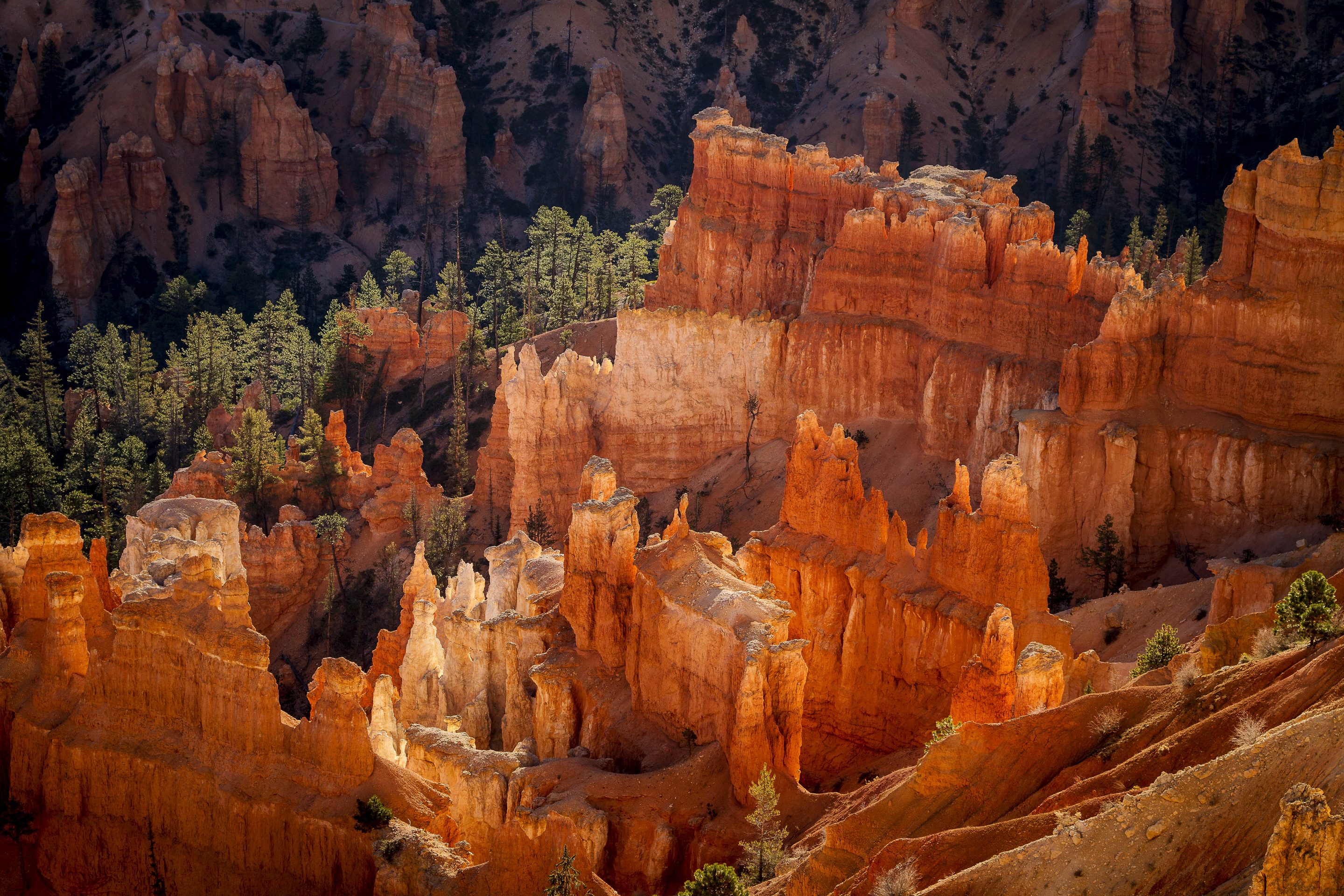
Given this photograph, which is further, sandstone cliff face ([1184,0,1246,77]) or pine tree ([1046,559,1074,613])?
sandstone cliff face ([1184,0,1246,77])

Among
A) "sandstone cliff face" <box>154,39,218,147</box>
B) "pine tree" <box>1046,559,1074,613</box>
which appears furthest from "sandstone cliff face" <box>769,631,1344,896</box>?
"sandstone cliff face" <box>154,39,218,147</box>

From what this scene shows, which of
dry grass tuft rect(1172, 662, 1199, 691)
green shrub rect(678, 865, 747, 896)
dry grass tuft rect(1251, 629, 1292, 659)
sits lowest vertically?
green shrub rect(678, 865, 747, 896)

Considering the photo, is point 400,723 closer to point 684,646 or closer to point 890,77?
point 684,646

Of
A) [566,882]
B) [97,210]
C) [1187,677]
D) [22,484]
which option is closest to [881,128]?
[97,210]

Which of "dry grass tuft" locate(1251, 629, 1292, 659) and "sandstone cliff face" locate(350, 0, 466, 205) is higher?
"sandstone cliff face" locate(350, 0, 466, 205)

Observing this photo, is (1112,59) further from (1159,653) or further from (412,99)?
(1159,653)

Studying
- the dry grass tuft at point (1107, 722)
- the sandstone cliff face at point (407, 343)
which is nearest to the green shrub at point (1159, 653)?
the dry grass tuft at point (1107, 722)

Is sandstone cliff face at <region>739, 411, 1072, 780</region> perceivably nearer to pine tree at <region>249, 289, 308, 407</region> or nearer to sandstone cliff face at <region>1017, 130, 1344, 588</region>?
sandstone cliff face at <region>1017, 130, 1344, 588</region>

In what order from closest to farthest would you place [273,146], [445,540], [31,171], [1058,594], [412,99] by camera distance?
[1058,594]
[445,540]
[31,171]
[273,146]
[412,99]
